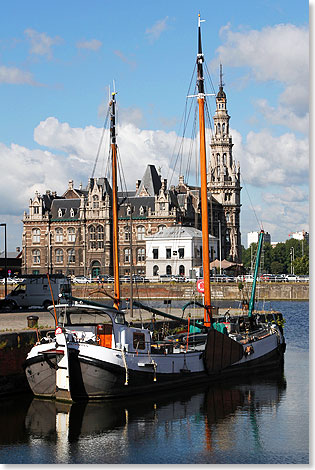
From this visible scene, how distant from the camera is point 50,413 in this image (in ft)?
101

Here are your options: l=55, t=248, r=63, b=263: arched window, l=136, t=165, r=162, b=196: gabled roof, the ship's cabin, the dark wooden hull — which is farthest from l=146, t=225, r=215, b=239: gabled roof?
the dark wooden hull

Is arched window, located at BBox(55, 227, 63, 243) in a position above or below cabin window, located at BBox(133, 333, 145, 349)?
above

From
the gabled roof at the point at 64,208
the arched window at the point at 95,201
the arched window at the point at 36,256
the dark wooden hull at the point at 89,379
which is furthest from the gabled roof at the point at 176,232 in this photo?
the dark wooden hull at the point at 89,379

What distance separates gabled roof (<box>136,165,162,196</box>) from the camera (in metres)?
157

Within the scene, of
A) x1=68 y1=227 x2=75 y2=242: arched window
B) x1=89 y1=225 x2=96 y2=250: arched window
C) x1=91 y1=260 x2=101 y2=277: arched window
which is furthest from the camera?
x1=68 y1=227 x2=75 y2=242: arched window

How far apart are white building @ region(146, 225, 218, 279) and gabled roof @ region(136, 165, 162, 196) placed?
13.8 meters

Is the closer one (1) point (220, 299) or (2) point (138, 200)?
(1) point (220, 299)

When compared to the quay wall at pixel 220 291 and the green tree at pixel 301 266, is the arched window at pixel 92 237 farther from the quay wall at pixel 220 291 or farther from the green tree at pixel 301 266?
the green tree at pixel 301 266

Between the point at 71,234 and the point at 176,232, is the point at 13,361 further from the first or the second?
the point at 71,234

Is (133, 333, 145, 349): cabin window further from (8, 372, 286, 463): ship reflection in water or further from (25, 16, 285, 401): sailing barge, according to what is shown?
(8, 372, 286, 463): ship reflection in water

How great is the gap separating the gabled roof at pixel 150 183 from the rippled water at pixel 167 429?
121 metres

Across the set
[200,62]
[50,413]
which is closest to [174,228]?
[200,62]

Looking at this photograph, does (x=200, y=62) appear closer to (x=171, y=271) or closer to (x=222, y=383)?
(x=222, y=383)

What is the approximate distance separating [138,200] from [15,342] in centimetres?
12088
